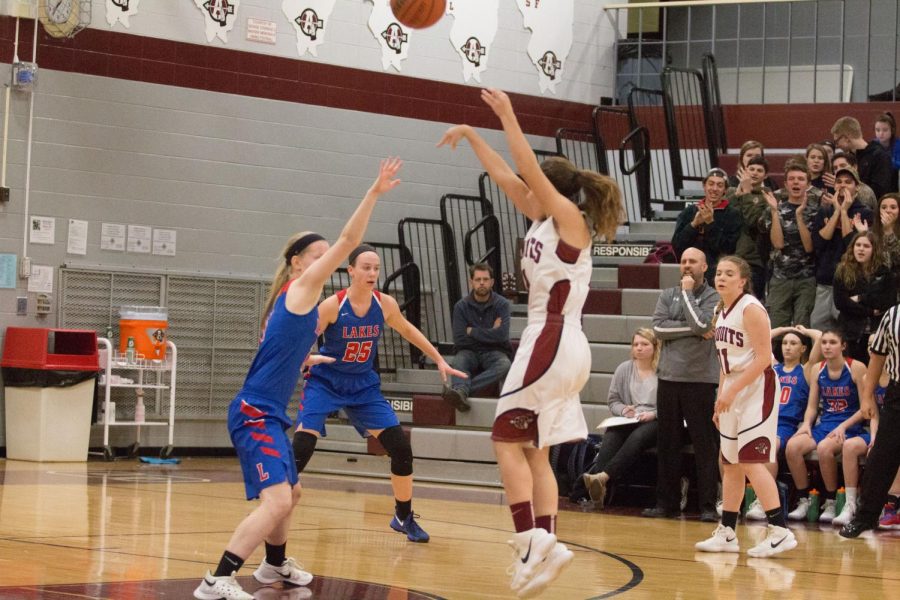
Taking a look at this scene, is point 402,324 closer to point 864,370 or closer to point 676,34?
point 864,370

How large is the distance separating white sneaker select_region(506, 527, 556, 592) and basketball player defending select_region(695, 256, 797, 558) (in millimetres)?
2790

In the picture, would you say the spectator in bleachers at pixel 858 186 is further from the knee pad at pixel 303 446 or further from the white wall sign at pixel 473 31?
the knee pad at pixel 303 446

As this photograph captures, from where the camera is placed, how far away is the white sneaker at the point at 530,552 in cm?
511

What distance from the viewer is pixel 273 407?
215 inches

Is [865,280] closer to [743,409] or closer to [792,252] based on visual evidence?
[792,252]

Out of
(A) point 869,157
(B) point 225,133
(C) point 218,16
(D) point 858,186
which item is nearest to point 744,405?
(D) point 858,186

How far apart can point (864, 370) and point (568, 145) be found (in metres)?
6.58

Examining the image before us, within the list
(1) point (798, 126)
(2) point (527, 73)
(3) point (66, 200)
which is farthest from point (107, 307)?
(1) point (798, 126)

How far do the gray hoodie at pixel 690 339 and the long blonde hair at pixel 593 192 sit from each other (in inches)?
162

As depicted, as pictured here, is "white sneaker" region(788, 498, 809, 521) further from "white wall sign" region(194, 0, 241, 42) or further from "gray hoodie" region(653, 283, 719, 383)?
"white wall sign" region(194, 0, 241, 42)

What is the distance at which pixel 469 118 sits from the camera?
14914 mm

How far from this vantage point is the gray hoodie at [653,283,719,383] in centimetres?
945

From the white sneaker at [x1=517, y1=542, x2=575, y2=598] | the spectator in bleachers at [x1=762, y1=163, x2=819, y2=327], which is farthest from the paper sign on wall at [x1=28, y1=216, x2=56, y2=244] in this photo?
the white sneaker at [x1=517, y1=542, x2=575, y2=598]

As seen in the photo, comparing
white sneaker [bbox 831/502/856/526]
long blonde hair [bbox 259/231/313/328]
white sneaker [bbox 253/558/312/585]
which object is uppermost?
long blonde hair [bbox 259/231/313/328]
